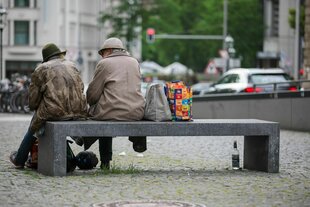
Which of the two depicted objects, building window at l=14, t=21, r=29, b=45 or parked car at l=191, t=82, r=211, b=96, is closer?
parked car at l=191, t=82, r=211, b=96

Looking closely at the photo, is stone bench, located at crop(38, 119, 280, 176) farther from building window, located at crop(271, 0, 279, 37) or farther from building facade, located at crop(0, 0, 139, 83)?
building window, located at crop(271, 0, 279, 37)

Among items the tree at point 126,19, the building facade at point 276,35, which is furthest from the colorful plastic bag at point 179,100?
the tree at point 126,19

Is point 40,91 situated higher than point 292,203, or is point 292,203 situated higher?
point 40,91

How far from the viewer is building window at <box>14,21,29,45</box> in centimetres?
9456

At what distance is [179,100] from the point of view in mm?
14125

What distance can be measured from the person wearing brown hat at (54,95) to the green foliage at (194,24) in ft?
255

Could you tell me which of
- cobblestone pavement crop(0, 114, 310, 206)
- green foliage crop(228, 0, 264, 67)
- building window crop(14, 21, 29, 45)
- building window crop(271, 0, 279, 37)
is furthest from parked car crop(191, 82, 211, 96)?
building window crop(14, 21, 29, 45)

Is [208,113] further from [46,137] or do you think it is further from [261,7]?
[261,7]

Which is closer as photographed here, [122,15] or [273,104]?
[273,104]

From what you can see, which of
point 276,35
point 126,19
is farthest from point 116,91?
point 126,19

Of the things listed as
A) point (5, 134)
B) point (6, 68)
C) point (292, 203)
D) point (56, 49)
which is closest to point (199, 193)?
point (292, 203)

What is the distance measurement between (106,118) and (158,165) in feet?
6.42

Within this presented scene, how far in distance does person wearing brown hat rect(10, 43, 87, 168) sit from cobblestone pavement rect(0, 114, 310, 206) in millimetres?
661

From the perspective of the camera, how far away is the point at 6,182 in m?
12.8
